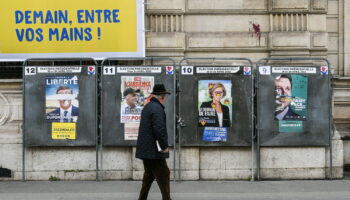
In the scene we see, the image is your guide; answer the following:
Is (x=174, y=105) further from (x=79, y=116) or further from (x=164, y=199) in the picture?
(x=164, y=199)

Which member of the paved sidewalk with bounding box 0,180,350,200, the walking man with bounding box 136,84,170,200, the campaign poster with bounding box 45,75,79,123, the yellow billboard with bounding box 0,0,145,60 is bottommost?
the paved sidewalk with bounding box 0,180,350,200

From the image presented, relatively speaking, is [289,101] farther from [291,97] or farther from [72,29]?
[72,29]

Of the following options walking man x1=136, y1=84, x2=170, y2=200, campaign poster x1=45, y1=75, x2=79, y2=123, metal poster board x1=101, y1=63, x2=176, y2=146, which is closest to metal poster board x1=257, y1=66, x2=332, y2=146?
metal poster board x1=101, y1=63, x2=176, y2=146

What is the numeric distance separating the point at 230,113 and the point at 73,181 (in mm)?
3155

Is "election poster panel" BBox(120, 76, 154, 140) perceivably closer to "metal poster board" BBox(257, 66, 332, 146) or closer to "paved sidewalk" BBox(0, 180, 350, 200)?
"paved sidewalk" BBox(0, 180, 350, 200)

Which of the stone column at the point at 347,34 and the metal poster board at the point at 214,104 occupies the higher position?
the stone column at the point at 347,34

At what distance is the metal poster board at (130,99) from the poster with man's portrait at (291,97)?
1.95 meters

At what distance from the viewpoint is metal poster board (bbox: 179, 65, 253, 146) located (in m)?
8.81

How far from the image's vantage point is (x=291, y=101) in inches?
349

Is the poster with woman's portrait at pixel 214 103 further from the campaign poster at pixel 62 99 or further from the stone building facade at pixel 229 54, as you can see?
the campaign poster at pixel 62 99

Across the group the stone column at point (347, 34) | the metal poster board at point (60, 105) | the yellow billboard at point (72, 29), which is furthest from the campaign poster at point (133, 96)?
the stone column at point (347, 34)

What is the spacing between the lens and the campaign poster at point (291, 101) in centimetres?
886

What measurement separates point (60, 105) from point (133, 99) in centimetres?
135

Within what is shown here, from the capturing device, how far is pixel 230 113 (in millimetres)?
8836
